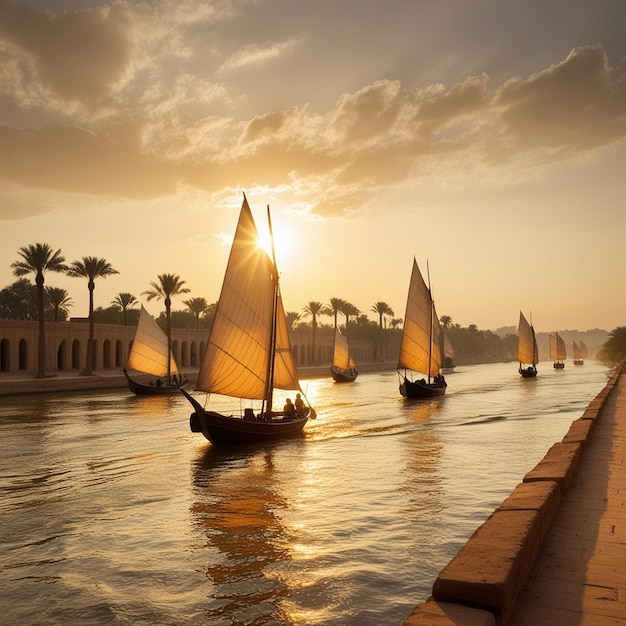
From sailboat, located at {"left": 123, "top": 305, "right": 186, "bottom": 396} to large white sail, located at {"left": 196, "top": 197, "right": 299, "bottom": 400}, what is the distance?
1167 inches

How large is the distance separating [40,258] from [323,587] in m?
56.6

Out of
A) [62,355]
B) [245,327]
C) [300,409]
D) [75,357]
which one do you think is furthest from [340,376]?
[245,327]

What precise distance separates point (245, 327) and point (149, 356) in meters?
34.3

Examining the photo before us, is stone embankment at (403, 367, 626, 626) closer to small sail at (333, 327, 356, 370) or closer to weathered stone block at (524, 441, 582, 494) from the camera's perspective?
weathered stone block at (524, 441, 582, 494)

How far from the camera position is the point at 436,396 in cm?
5331

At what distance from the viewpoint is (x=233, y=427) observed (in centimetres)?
2545

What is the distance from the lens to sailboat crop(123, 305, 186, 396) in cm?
5562

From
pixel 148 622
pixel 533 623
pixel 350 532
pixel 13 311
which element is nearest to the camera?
pixel 533 623

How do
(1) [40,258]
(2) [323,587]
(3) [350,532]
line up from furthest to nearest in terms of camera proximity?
1. (1) [40,258]
2. (3) [350,532]
3. (2) [323,587]

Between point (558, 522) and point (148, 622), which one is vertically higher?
point (558, 522)

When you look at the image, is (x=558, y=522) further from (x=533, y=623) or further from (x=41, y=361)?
(x=41, y=361)

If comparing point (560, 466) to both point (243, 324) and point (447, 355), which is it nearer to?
point (243, 324)

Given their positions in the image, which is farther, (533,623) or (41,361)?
(41,361)

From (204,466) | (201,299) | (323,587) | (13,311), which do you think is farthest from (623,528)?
(13,311)
